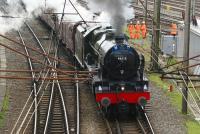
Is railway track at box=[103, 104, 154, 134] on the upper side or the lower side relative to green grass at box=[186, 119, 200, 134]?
upper

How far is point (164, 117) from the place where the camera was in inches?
663

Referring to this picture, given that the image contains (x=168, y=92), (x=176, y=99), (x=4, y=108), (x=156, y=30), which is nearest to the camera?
(x=4, y=108)

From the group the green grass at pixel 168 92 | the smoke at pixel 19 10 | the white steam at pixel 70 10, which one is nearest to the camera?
the white steam at pixel 70 10

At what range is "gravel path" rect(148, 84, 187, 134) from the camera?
51.4 feet

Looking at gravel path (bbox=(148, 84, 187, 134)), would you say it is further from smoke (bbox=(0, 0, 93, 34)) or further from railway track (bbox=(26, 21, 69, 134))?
smoke (bbox=(0, 0, 93, 34))

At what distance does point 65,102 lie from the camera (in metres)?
18.2

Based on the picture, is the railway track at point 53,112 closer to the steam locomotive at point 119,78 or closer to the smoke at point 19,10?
the steam locomotive at point 119,78

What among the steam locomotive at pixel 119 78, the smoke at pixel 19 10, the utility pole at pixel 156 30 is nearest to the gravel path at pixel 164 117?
the steam locomotive at pixel 119 78

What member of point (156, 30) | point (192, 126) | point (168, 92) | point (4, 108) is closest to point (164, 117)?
point (192, 126)

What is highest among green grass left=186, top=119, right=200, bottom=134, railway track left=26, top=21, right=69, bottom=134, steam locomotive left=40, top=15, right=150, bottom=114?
steam locomotive left=40, top=15, right=150, bottom=114

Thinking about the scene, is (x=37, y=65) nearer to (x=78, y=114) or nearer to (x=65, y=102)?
(x=65, y=102)

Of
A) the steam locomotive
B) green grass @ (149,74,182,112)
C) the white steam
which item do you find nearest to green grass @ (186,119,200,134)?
green grass @ (149,74,182,112)

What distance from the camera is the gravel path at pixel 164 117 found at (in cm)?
1566

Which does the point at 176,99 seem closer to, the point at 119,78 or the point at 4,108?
the point at 119,78
